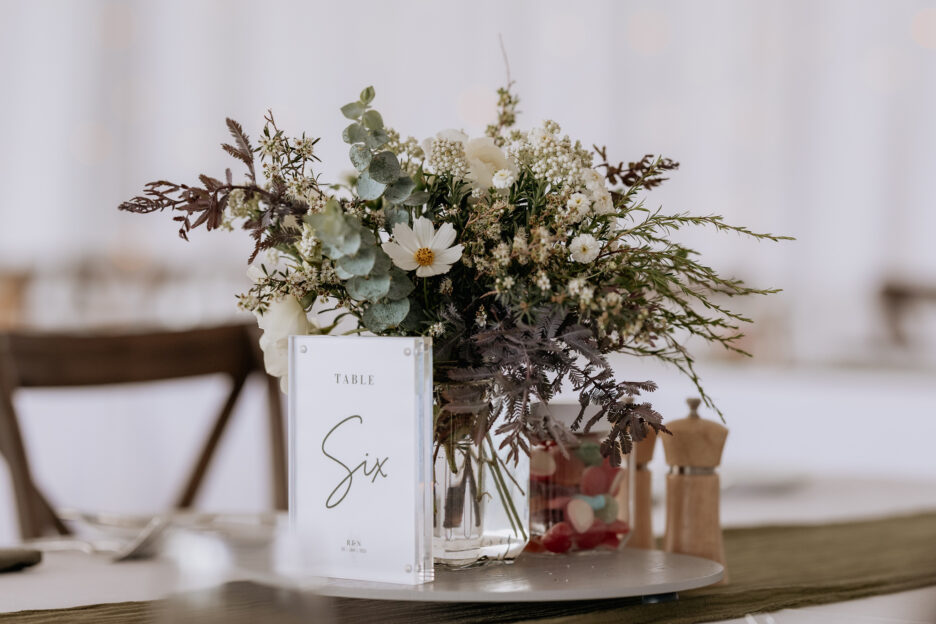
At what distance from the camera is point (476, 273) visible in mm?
747

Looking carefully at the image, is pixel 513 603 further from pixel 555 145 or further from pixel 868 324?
pixel 868 324

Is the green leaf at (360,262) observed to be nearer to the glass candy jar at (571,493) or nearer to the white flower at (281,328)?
the white flower at (281,328)

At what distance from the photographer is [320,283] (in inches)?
29.1

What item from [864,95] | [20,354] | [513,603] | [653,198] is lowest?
[513,603]

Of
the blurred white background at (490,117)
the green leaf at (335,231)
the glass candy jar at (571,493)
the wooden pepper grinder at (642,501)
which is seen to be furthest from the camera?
the blurred white background at (490,117)

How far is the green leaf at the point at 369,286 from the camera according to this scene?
2.30 ft

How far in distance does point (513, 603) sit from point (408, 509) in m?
0.11

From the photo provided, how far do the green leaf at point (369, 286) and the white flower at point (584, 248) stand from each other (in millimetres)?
136

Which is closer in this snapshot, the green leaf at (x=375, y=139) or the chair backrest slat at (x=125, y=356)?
the green leaf at (x=375, y=139)

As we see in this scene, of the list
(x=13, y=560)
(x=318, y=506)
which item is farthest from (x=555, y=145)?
(x=13, y=560)

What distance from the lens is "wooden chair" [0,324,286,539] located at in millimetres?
1253

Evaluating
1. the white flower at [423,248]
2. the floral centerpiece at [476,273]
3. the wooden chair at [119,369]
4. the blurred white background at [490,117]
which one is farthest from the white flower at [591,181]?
the blurred white background at [490,117]

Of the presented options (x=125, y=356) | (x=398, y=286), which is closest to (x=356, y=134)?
(x=398, y=286)

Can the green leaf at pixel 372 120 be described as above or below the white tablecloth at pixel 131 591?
above
